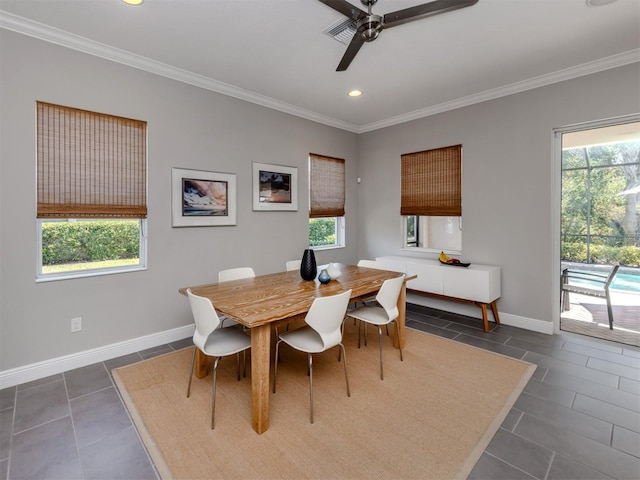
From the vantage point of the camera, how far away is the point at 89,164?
2.75m

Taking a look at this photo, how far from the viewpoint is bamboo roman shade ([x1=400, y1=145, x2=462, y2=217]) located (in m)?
4.21

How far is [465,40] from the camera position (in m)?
2.69

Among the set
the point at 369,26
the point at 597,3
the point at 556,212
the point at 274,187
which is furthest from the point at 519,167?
the point at 274,187

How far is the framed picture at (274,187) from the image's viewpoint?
13.0ft

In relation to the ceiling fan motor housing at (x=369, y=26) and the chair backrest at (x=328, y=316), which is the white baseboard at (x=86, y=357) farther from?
the ceiling fan motor housing at (x=369, y=26)

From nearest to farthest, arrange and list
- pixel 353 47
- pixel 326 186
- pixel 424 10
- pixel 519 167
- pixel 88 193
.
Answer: pixel 424 10, pixel 353 47, pixel 88 193, pixel 519 167, pixel 326 186

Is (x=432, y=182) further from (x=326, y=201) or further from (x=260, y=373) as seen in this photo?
(x=260, y=373)

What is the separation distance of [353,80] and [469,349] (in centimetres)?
315

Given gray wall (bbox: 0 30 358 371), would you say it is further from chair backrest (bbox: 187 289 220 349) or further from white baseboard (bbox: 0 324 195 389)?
chair backrest (bbox: 187 289 220 349)

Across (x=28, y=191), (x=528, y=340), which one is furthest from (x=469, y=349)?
(x=28, y=191)

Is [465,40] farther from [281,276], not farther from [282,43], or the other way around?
[281,276]

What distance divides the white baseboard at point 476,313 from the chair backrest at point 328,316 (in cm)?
269

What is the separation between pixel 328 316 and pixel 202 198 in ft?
7.20

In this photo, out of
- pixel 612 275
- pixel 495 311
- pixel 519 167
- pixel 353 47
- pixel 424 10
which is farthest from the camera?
pixel 495 311
